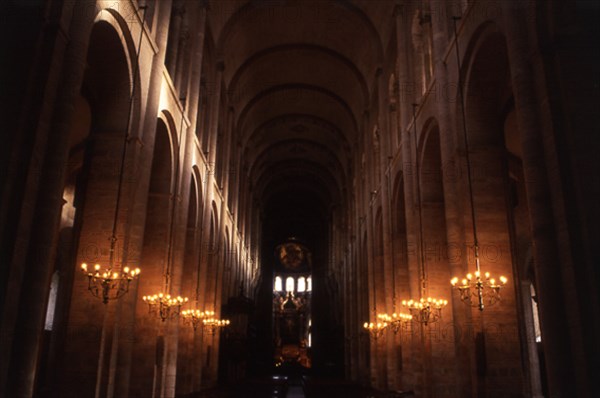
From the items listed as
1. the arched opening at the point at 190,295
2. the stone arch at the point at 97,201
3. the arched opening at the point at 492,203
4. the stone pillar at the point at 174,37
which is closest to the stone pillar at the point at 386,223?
the arched opening at the point at 190,295

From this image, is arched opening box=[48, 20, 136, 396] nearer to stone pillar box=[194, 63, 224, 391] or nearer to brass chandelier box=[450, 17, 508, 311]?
brass chandelier box=[450, 17, 508, 311]

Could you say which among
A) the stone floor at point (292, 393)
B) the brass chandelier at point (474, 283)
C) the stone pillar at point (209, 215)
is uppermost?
the stone pillar at point (209, 215)

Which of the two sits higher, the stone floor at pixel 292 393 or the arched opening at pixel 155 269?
the arched opening at pixel 155 269

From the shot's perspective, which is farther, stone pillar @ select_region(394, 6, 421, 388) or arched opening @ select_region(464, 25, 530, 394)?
stone pillar @ select_region(394, 6, 421, 388)

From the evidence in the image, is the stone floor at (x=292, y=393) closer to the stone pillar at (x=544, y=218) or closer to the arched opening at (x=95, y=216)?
the arched opening at (x=95, y=216)

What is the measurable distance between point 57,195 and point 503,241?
9.81 m

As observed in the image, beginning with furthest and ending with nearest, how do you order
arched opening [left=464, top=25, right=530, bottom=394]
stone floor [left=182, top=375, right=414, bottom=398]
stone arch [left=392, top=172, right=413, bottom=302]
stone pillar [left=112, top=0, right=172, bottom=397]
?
stone arch [left=392, top=172, right=413, bottom=302] < stone floor [left=182, top=375, right=414, bottom=398] < stone pillar [left=112, top=0, right=172, bottom=397] < arched opening [left=464, top=25, right=530, bottom=394]

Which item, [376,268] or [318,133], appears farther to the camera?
[318,133]

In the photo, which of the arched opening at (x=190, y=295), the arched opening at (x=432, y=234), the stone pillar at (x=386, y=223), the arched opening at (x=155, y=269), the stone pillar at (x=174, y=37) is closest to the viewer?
the arched opening at (x=155, y=269)

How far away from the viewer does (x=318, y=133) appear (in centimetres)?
4069

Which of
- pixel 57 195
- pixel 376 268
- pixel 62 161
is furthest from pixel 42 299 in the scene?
pixel 376 268

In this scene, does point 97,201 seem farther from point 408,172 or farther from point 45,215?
point 408,172

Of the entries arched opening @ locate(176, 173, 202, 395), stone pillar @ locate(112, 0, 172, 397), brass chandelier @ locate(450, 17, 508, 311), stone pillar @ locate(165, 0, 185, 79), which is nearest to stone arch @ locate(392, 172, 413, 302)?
brass chandelier @ locate(450, 17, 508, 311)

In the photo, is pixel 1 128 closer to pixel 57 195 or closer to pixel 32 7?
pixel 57 195
